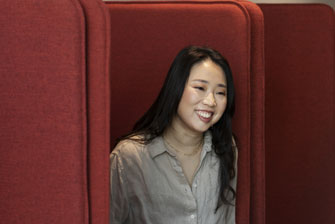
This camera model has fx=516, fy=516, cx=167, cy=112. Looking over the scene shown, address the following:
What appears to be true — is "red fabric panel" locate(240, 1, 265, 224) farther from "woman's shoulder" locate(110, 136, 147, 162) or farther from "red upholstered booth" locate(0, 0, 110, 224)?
"red upholstered booth" locate(0, 0, 110, 224)

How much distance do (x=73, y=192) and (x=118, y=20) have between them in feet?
3.24

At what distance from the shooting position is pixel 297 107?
2.27 metres

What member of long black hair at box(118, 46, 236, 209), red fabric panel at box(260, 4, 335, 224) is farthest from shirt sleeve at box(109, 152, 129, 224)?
red fabric panel at box(260, 4, 335, 224)

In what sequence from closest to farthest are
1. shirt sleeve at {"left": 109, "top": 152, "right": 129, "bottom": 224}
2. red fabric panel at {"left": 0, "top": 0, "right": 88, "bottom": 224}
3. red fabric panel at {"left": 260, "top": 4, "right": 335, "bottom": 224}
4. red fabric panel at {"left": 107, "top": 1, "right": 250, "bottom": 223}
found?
red fabric panel at {"left": 0, "top": 0, "right": 88, "bottom": 224} → shirt sleeve at {"left": 109, "top": 152, "right": 129, "bottom": 224} → red fabric panel at {"left": 107, "top": 1, "right": 250, "bottom": 223} → red fabric panel at {"left": 260, "top": 4, "right": 335, "bottom": 224}

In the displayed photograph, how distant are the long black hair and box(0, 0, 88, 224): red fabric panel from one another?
0.70 meters

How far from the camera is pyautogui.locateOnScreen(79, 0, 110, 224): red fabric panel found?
92 cm

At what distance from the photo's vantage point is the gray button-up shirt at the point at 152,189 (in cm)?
154

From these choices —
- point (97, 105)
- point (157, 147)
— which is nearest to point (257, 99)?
point (157, 147)

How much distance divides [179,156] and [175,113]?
137 mm

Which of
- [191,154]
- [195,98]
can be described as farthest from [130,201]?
[195,98]

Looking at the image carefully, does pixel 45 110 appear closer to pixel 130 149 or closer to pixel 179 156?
pixel 130 149

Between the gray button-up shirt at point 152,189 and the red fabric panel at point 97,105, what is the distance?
1.96ft

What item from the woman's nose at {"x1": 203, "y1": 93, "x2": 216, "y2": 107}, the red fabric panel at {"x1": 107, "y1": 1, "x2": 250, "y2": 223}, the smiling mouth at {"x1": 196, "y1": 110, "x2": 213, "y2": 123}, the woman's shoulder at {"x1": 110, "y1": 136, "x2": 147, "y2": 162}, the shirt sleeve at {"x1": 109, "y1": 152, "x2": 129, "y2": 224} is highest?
the red fabric panel at {"x1": 107, "y1": 1, "x2": 250, "y2": 223}

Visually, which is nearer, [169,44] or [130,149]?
[130,149]
